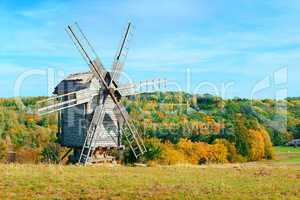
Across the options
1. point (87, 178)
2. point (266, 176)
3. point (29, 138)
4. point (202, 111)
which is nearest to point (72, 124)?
point (87, 178)

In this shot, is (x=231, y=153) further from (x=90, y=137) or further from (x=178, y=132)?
(x=90, y=137)

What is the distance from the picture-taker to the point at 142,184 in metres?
16.2

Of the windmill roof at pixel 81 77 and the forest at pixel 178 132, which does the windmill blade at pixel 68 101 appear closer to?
the windmill roof at pixel 81 77

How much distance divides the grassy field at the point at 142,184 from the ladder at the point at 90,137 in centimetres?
361

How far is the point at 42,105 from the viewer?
2403 cm

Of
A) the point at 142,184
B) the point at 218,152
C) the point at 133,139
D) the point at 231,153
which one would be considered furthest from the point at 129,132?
the point at 231,153

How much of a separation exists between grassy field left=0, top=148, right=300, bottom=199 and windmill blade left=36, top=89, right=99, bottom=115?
457cm

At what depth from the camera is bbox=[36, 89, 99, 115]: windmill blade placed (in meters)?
23.4

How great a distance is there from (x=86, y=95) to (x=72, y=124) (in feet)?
7.44

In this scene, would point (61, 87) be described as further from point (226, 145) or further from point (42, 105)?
point (226, 145)

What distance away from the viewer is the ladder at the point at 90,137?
24031mm

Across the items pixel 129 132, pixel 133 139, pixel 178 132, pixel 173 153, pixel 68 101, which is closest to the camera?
pixel 68 101

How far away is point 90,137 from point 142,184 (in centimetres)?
858

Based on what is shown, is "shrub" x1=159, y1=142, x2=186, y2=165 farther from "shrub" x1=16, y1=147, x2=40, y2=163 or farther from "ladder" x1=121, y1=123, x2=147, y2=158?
"ladder" x1=121, y1=123, x2=147, y2=158
